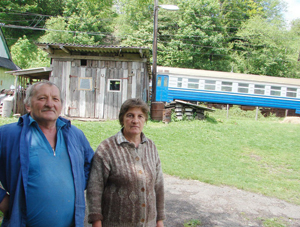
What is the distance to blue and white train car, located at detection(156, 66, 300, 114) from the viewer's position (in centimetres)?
1778

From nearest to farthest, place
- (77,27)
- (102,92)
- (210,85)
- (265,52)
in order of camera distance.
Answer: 1. (102,92)
2. (210,85)
3. (265,52)
4. (77,27)

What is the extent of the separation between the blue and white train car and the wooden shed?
618 centimetres

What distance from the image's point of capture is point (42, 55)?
2702 cm

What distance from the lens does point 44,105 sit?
6.27 feet

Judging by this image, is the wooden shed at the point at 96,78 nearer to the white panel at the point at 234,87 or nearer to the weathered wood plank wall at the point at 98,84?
the weathered wood plank wall at the point at 98,84

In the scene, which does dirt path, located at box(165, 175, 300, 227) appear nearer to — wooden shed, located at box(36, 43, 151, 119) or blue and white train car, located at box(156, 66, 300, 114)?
wooden shed, located at box(36, 43, 151, 119)

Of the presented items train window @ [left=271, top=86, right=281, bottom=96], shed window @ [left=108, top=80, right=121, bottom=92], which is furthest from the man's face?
train window @ [left=271, top=86, right=281, bottom=96]

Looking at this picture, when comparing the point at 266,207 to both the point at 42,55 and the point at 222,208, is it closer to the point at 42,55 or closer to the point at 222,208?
the point at 222,208

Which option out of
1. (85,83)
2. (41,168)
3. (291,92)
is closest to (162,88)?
(85,83)

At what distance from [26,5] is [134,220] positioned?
36.7 m

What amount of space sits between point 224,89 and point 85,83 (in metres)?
10.6

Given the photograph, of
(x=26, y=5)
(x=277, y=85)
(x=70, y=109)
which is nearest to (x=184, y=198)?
(x=70, y=109)

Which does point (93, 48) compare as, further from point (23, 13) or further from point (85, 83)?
point (23, 13)

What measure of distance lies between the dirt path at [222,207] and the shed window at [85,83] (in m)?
8.08
